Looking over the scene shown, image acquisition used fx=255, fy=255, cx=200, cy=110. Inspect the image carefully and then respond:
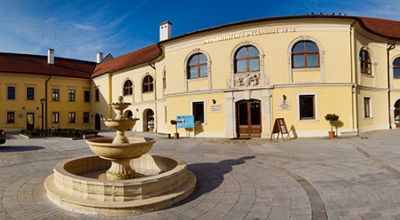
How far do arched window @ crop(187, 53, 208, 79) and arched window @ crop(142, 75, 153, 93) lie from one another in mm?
7956

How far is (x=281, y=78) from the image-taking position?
667 inches

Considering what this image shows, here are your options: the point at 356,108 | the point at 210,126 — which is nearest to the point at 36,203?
the point at 210,126

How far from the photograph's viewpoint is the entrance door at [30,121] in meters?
31.8

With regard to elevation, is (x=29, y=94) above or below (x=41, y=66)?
below

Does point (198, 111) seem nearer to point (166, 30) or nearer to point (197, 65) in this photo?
point (197, 65)

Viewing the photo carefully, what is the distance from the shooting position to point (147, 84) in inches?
1064

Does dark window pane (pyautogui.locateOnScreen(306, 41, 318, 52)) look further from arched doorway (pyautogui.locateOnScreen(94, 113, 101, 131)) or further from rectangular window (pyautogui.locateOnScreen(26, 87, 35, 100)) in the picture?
rectangular window (pyautogui.locateOnScreen(26, 87, 35, 100))

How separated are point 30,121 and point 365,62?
120ft

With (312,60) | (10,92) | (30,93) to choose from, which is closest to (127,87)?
(30,93)

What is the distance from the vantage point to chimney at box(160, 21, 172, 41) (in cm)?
2602

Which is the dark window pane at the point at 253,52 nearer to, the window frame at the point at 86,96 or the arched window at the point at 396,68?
the arched window at the point at 396,68

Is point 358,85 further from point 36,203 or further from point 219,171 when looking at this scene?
point 36,203

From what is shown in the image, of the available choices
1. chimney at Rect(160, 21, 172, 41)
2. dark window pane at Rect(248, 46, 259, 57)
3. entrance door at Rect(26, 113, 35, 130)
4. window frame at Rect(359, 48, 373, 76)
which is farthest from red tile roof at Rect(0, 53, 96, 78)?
window frame at Rect(359, 48, 373, 76)

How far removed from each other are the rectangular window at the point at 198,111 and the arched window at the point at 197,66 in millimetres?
2135
